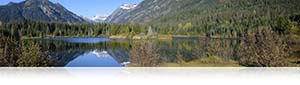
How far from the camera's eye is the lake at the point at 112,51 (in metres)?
15.1

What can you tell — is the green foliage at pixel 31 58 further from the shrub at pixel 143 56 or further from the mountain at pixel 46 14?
the mountain at pixel 46 14

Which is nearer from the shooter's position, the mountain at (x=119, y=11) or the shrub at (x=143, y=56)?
the shrub at (x=143, y=56)

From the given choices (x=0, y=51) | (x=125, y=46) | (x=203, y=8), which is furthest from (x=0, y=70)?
(x=203, y=8)

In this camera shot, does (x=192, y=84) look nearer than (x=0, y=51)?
Yes

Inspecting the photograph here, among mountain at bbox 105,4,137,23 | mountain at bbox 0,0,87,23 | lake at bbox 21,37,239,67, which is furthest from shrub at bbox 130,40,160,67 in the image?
mountain at bbox 0,0,87,23

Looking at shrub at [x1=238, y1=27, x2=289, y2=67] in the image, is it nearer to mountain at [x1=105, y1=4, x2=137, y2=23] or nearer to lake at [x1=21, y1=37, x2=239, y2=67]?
lake at [x1=21, y1=37, x2=239, y2=67]

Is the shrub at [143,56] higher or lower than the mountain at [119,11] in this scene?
lower

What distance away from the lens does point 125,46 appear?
17.3 metres

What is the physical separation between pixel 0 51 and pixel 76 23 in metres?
9.19

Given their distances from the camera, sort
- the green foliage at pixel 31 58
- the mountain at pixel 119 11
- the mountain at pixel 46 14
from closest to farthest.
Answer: the green foliage at pixel 31 58 → the mountain at pixel 119 11 → the mountain at pixel 46 14

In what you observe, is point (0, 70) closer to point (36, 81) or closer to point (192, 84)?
point (36, 81)

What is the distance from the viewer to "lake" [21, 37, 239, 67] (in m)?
15.1

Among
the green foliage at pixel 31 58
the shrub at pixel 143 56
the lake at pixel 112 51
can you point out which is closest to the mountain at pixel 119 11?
the lake at pixel 112 51

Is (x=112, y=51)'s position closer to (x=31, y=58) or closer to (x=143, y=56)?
(x=143, y=56)
